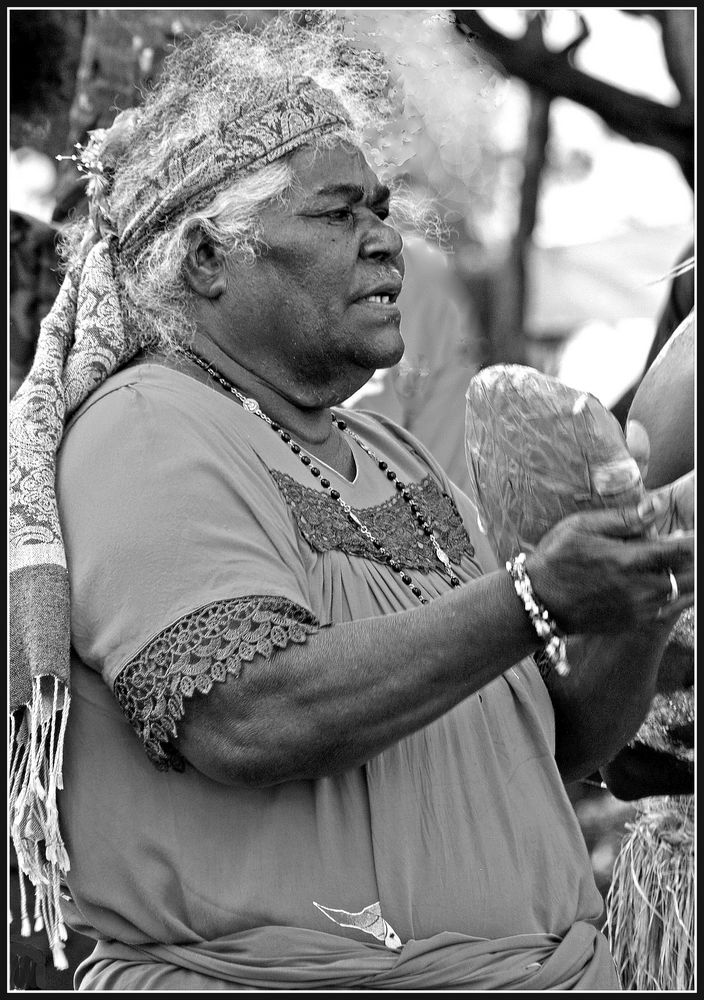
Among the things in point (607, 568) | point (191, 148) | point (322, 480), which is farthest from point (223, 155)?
point (607, 568)

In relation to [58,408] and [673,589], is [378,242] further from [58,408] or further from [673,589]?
[673,589]


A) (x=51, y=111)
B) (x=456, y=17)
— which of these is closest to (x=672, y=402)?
(x=456, y=17)

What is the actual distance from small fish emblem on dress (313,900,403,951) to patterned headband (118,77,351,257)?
1.20 m

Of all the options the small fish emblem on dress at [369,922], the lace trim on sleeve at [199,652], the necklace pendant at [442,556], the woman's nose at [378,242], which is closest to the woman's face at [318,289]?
the woman's nose at [378,242]

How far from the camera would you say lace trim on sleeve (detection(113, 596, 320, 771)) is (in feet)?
5.65

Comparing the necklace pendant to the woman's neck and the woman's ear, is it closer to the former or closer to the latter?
the woman's neck

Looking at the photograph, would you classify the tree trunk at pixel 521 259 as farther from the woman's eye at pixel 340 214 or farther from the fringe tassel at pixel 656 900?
the woman's eye at pixel 340 214

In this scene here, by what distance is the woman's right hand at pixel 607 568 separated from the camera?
1654 mm

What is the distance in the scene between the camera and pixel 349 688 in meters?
1.73

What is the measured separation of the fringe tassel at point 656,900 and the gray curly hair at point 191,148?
74.9 inches

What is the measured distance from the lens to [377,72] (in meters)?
2.52

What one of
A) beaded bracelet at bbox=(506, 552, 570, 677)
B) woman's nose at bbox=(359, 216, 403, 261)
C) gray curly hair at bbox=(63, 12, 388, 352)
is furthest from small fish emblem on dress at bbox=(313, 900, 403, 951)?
woman's nose at bbox=(359, 216, 403, 261)

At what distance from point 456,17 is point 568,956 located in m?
2.66

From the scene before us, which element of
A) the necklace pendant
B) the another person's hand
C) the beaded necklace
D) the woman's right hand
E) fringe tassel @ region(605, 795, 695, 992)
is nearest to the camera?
the woman's right hand
